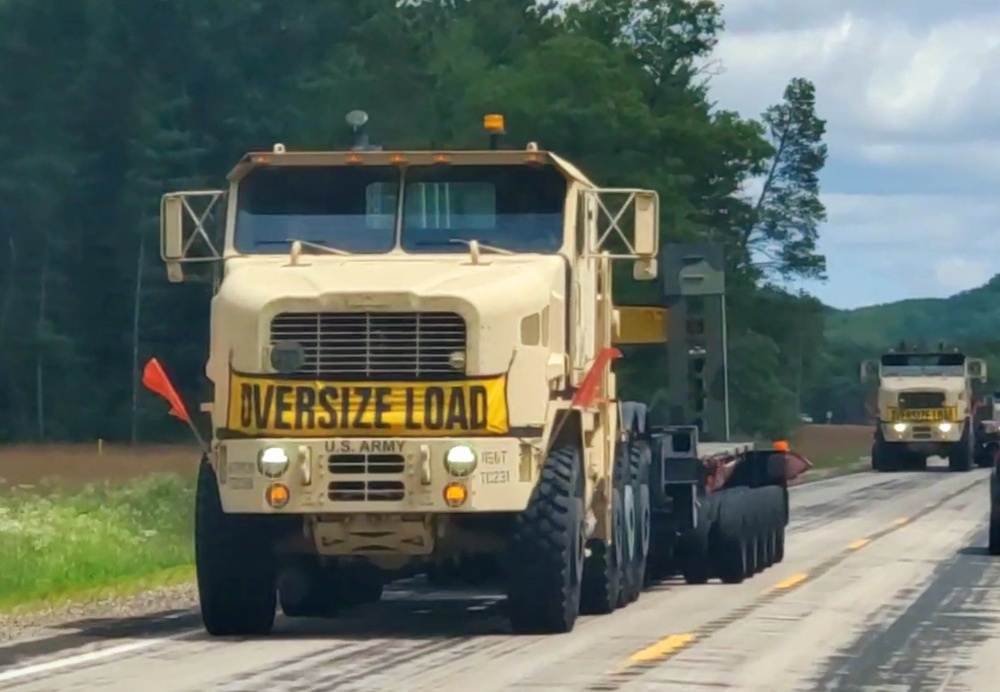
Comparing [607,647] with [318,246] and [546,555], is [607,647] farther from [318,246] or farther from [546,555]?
[318,246]

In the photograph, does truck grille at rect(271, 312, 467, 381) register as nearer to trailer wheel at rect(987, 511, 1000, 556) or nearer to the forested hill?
trailer wheel at rect(987, 511, 1000, 556)

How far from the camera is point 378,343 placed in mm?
15352

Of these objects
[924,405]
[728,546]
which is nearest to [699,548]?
[728,546]

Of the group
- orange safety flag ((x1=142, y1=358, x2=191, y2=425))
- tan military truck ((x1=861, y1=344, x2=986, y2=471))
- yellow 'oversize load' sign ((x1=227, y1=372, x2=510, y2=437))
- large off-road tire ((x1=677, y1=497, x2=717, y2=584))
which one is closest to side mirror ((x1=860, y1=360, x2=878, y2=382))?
tan military truck ((x1=861, y1=344, x2=986, y2=471))

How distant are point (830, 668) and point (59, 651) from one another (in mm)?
4594

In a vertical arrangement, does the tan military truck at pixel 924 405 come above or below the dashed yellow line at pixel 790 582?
above

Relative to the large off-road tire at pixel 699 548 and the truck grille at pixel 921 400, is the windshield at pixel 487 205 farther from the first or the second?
the truck grille at pixel 921 400

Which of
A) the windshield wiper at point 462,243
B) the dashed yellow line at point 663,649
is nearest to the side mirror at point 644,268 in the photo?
the windshield wiper at point 462,243

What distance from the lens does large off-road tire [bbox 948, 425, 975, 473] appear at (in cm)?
6072

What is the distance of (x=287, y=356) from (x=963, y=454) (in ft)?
156

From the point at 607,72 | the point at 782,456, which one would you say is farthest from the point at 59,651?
the point at 607,72

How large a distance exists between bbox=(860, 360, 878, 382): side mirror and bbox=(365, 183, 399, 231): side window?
1774 inches

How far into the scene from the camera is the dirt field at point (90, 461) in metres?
47.4

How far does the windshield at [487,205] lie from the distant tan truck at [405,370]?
1cm
